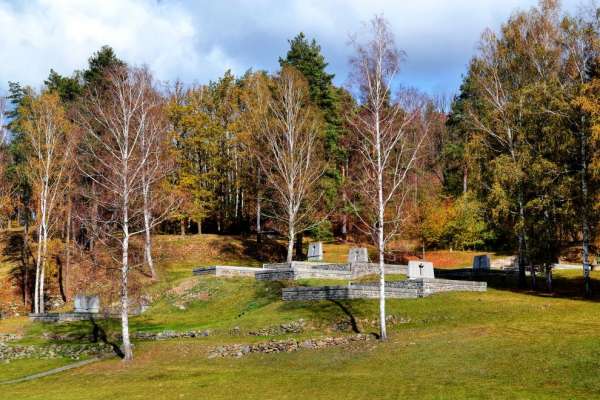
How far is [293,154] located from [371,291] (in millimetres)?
19846

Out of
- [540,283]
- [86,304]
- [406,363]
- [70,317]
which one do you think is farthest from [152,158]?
[406,363]

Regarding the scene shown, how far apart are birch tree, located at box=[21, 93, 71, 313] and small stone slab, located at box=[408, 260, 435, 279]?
82.7ft

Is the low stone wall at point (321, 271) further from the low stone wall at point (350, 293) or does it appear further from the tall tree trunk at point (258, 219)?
the tall tree trunk at point (258, 219)

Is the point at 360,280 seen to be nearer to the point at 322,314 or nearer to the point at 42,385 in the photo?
the point at 322,314

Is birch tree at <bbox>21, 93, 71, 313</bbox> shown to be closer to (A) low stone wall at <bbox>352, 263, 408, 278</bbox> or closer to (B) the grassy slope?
(B) the grassy slope

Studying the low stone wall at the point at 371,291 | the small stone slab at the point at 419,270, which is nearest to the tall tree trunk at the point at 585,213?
the low stone wall at the point at 371,291

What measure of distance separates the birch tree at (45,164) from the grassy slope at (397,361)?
12.1m

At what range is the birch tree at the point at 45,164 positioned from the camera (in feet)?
142

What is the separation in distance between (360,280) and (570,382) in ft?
76.9

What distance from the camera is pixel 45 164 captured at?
44094mm

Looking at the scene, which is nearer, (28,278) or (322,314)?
(322,314)

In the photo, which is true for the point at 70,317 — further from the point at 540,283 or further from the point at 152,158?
the point at 540,283

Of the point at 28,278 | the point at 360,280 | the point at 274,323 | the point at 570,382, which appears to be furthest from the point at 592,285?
the point at 28,278

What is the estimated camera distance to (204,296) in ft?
127
